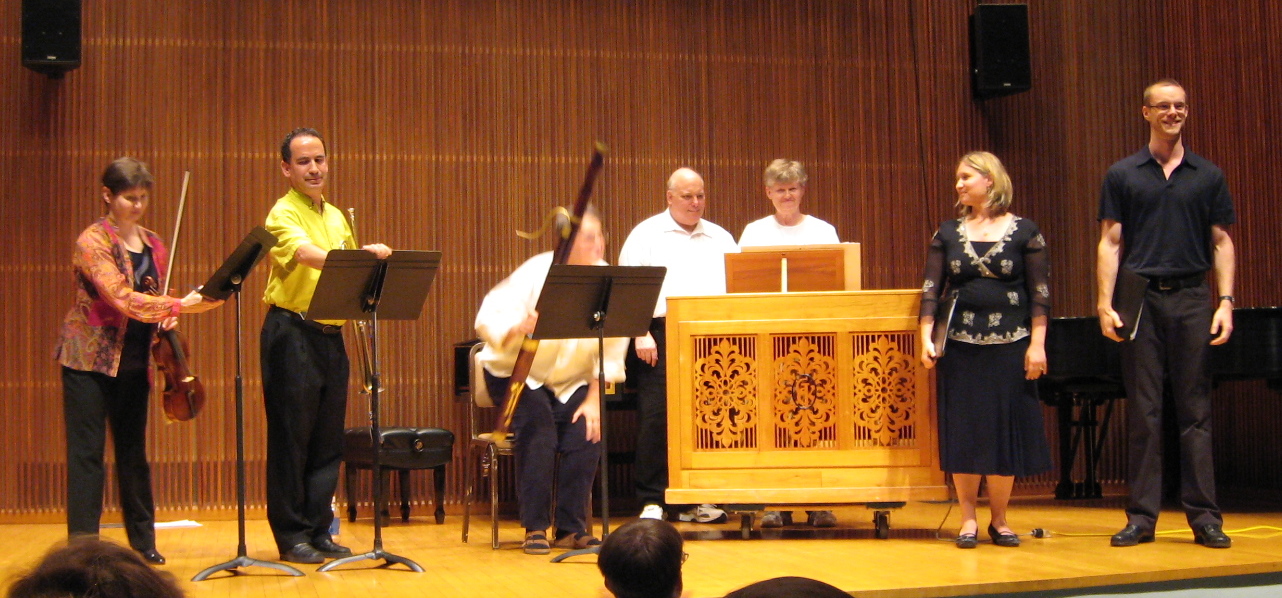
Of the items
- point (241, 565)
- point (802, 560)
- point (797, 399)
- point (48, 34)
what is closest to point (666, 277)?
point (797, 399)

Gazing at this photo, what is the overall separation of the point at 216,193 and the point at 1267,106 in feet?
19.0

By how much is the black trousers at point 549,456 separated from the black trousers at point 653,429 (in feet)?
2.77

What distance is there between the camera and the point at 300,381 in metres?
4.59

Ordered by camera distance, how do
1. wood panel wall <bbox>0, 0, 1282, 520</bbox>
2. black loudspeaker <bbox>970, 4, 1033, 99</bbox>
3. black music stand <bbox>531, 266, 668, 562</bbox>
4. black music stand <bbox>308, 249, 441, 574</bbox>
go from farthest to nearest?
black loudspeaker <bbox>970, 4, 1033, 99</bbox> → wood panel wall <bbox>0, 0, 1282, 520</bbox> → black music stand <bbox>531, 266, 668, 562</bbox> → black music stand <bbox>308, 249, 441, 574</bbox>

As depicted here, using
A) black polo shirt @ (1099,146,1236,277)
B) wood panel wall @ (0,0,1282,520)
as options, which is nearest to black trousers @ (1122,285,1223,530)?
black polo shirt @ (1099,146,1236,277)

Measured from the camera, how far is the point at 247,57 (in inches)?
263

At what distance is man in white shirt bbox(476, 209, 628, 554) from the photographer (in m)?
4.98

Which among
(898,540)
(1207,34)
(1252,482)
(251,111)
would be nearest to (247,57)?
(251,111)

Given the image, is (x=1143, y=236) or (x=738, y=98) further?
(x=738, y=98)

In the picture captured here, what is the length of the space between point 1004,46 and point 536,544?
13.8 ft

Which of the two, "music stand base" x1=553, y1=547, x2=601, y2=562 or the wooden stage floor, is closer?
the wooden stage floor

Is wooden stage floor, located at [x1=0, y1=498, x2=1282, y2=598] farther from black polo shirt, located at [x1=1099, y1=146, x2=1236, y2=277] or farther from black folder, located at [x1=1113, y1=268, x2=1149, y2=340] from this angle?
black polo shirt, located at [x1=1099, y1=146, x2=1236, y2=277]

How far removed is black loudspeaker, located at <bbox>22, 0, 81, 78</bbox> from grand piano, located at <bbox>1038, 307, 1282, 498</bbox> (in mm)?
4993

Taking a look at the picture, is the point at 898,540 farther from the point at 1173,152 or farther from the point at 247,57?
the point at 247,57
